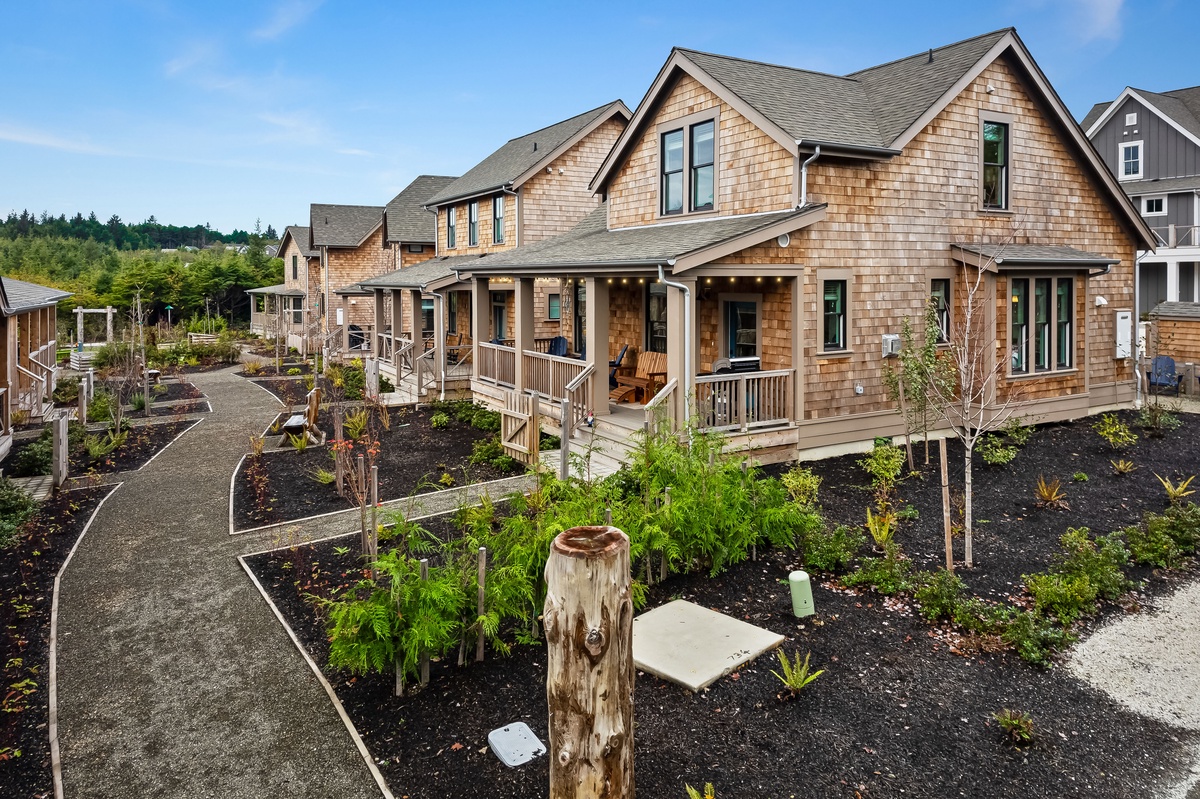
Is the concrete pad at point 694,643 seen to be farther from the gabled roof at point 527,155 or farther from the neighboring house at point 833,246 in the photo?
the gabled roof at point 527,155

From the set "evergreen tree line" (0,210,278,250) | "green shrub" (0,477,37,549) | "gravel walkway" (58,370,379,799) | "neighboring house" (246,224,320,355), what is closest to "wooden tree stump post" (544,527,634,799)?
"gravel walkway" (58,370,379,799)

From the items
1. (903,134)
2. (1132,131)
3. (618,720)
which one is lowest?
(618,720)

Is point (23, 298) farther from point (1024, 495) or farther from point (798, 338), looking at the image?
point (1024, 495)

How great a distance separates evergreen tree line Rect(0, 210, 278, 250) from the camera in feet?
405

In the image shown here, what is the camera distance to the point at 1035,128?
15719mm

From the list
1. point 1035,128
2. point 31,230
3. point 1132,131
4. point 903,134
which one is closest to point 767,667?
point 903,134

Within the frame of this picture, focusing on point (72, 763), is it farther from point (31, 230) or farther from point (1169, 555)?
point (31, 230)

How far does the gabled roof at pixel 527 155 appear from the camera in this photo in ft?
77.7

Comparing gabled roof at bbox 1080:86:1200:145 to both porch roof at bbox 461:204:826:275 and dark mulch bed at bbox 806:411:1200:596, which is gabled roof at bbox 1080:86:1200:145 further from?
porch roof at bbox 461:204:826:275

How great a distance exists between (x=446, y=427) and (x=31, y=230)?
4893 inches

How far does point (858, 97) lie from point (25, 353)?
21560 mm

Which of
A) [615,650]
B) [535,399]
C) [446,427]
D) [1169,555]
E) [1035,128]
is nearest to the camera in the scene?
[615,650]

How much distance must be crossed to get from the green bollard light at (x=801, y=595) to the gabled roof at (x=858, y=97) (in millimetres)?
8064

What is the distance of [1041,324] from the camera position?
623 inches
